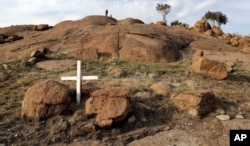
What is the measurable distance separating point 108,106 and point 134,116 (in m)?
0.71

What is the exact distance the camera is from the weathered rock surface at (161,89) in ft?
34.3

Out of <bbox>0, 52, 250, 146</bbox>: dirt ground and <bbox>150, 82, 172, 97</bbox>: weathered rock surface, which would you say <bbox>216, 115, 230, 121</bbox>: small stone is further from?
<bbox>150, 82, 172, 97</bbox>: weathered rock surface

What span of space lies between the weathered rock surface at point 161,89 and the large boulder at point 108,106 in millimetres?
1818

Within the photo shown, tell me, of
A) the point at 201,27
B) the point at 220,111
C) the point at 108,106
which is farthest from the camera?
the point at 201,27

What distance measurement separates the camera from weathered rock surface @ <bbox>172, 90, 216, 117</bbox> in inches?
369

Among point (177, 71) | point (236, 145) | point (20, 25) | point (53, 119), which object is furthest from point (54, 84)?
point (20, 25)

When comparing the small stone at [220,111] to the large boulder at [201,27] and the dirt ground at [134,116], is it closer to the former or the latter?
the dirt ground at [134,116]

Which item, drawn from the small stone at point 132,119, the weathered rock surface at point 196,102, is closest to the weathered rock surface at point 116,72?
the weathered rock surface at point 196,102

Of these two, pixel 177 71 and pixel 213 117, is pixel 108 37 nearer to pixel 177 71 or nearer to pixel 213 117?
pixel 177 71

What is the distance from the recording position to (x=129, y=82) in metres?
11.7

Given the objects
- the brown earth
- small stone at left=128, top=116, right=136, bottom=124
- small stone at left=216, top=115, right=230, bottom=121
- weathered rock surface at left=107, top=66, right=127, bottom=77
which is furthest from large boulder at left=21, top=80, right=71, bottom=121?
small stone at left=216, top=115, right=230, bottom=121

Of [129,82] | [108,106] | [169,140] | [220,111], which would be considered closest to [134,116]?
[108,106]

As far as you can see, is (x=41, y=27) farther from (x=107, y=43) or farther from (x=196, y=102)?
(x=196, y=102)

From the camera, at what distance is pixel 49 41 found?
61.9 feet
